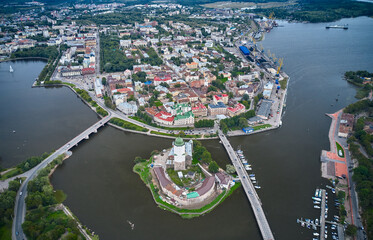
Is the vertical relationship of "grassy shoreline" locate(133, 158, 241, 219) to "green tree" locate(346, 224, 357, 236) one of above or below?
below

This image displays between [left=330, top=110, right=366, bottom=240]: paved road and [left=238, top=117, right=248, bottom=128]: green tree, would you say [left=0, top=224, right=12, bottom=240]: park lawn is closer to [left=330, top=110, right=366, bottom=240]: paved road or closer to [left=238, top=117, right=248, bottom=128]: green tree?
[left=330, top=110, right=366, bottom=240]: paved road

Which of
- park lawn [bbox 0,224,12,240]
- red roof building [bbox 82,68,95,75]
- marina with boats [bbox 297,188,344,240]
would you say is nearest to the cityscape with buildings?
marina with boats [bbox 297,188,344,240]

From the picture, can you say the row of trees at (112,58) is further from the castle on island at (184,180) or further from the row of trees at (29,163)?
the castle on island at (184,180)

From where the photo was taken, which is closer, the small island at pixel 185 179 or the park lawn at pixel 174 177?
the small island at pixel 185 179

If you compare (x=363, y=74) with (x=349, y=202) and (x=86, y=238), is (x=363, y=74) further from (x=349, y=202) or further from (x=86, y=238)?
(x=86, y=238)

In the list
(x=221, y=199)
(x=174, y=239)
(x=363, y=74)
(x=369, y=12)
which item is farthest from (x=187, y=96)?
(x=369, y=12)

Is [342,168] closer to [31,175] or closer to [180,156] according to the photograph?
[180,156]

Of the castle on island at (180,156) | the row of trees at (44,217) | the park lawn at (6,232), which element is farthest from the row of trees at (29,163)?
the castle on island at (180,156)

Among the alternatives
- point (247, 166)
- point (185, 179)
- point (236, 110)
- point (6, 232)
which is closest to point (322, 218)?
point (247, 166)
